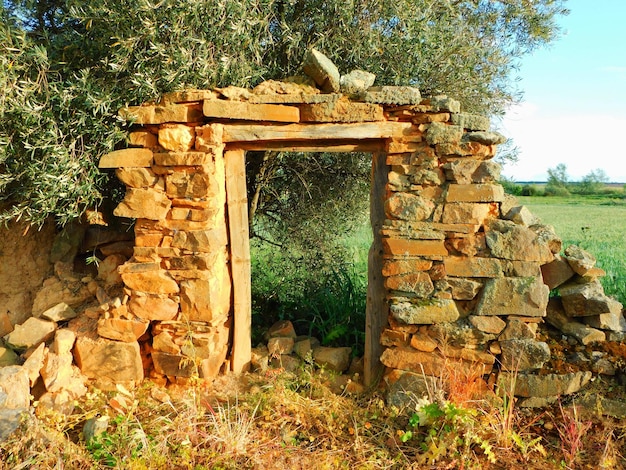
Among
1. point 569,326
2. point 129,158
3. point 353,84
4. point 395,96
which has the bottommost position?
point 569,326

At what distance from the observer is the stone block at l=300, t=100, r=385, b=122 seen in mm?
3768

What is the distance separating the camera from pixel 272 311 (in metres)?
5.52

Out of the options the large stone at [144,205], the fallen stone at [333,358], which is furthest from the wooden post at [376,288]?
the large stone at [144,205]

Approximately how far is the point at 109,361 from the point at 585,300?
13.4 ft

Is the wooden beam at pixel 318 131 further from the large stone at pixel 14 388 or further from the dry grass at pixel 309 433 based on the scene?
the large stone at pixel 14 388

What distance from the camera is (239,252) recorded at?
167 inches

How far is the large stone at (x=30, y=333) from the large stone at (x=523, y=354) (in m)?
3.88

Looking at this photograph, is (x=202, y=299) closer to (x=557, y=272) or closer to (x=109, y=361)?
(x=109, y=361)

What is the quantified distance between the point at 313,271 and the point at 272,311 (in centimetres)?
68

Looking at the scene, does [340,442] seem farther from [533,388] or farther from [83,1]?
[83,1]

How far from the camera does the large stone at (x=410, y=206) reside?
3821 millimetres

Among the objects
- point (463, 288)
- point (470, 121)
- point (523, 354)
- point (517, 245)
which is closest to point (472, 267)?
point (463, 288)

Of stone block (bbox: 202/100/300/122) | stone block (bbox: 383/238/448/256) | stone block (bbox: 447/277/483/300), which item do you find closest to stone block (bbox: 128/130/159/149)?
stone block (bbox: 202/100/300/122)

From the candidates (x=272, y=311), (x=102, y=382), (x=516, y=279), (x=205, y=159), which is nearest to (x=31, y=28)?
(x=205, y=159)
